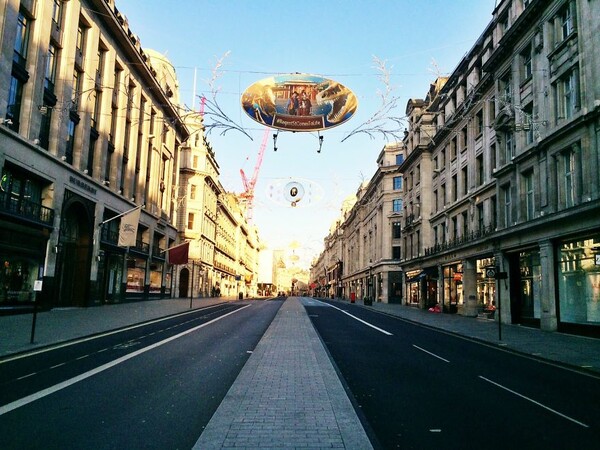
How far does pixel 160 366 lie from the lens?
9961 mm

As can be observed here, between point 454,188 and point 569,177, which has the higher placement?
point 454,188

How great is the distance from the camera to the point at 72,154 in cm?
2842

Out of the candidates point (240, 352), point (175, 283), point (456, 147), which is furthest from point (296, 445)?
point (175, 283)

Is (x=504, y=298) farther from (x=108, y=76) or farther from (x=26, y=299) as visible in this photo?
(x=108, y=76)

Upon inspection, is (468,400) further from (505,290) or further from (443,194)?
(443,194)

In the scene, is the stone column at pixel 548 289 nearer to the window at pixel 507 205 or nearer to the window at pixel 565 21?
the window at pixel 507 205

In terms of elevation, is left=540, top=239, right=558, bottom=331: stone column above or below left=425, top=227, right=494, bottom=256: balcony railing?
below

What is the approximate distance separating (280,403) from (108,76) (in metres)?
32.7

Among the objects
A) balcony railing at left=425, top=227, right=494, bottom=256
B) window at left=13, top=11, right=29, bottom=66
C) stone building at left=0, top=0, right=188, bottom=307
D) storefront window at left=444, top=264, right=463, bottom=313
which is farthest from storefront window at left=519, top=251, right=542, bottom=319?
window at left=13, top=11, right=29, bottom=66

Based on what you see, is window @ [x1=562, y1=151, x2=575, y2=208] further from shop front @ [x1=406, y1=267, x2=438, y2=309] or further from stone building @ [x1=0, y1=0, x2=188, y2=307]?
shop front @ [x1=406, y1=267, x2=438, y2=309]

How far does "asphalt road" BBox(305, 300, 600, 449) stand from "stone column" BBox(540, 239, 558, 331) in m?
9.32

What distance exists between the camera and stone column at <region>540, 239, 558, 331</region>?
2123cm

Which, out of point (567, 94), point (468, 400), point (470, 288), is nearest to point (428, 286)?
point (470, 288)

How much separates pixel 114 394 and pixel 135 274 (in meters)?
35.0
